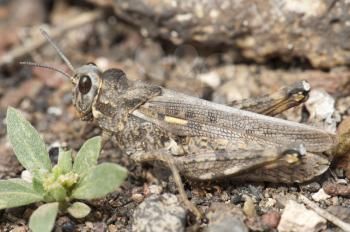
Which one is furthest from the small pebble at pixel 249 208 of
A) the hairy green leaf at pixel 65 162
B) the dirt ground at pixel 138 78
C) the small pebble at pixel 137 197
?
the hairy green leaf at pixel 65 162

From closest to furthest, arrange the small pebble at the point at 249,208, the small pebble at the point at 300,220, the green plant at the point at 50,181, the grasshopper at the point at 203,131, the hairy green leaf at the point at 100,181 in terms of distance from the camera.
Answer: the hairy green leaf at the point at 100,181, the green plant at the point at 50,181, the small pebble at the point at 300,220, the small pebble at the point at 249,208, the grasshopper at the point at 203,131

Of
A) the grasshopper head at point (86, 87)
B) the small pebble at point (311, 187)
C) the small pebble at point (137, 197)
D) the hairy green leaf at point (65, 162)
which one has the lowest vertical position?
the small pebble at point (137, 197)

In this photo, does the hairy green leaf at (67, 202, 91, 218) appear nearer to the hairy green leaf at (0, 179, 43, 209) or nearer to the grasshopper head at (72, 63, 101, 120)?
the hairy green leaf at (0, 179, 43, 209)

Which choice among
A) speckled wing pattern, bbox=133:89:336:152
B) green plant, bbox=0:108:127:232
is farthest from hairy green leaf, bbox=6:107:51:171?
speckled wing pattern, bbox=133:89:336:152

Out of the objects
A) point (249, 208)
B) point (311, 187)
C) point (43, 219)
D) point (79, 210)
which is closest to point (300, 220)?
point (249, 208)

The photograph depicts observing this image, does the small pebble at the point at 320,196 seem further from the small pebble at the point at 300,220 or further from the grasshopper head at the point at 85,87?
the grasshopper head at the point at 85,87

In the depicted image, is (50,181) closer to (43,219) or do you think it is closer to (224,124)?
(43,219)

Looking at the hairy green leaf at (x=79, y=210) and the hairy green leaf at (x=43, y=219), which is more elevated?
the hairy green leaf at (x=43, y=219)

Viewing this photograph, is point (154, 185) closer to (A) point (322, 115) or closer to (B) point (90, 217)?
(B) point (90, 217)
